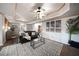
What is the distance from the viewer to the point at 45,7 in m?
2.38

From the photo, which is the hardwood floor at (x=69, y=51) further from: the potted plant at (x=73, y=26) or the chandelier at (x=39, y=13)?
the chandelier at (x=39, y=13)

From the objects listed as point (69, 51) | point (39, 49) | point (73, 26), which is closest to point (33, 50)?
point (39, 49)

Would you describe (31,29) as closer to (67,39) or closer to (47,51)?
(47,51)

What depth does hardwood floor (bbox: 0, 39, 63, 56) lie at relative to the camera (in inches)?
93.3

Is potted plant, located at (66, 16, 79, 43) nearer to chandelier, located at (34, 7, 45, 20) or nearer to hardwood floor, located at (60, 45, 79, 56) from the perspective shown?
hardwood floor, located at (60, 45, 79, 56)

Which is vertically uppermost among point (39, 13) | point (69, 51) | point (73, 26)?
point (39, 13)

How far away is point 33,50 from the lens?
2404mm

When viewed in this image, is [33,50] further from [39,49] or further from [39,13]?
[39,13]

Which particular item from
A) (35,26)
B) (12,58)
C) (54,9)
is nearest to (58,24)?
(54,9)

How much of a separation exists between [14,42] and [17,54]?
267 mm

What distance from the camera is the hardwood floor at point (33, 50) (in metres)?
2.37

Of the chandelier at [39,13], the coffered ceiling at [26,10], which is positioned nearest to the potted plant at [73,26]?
the coffered ceiling at [26,10]

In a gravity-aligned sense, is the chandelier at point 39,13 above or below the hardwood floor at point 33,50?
above

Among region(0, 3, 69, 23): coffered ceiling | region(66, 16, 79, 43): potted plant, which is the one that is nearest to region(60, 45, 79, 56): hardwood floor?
region(66, 16, 79, 43): potted plant
